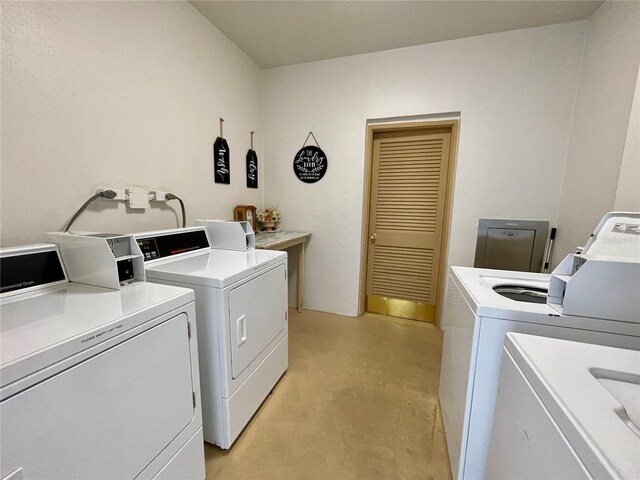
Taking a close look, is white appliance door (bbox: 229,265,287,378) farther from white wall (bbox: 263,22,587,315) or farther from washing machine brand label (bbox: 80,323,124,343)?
white wall (bbox: 263,22,587,315)

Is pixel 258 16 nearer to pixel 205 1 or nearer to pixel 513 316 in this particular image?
pixel 205 1

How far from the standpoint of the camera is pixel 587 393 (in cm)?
58

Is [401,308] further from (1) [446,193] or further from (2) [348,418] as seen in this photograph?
(2) [348,418]

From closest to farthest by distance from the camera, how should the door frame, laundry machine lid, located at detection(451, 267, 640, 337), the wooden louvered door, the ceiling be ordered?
laundry machine lid, located at detection(451, 267, 640, 337) → the ceiling → the door frame → the wooden louvered door

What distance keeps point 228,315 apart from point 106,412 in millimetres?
536

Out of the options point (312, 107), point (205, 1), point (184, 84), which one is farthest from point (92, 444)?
point (312, 107)

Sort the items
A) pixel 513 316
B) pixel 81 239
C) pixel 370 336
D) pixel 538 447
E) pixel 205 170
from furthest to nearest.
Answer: pixel 370 336
pixel 205 170
pixel 81 239
pixel 513 316
pixel 538 447

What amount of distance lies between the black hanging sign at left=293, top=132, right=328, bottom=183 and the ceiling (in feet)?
2.86

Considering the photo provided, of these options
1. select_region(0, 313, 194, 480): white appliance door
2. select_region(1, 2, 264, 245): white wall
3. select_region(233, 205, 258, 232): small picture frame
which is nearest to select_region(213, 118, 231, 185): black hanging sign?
select_region(1, 2, 264, 245): white wall

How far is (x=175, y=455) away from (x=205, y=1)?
275 centimetres

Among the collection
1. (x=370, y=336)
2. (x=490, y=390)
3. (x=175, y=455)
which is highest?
(x=490, y=390)

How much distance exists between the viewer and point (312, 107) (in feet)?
9.14

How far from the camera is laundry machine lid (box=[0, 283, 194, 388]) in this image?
0.63 metres

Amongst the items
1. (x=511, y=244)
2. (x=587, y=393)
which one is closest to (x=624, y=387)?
(x=587, y=393)
